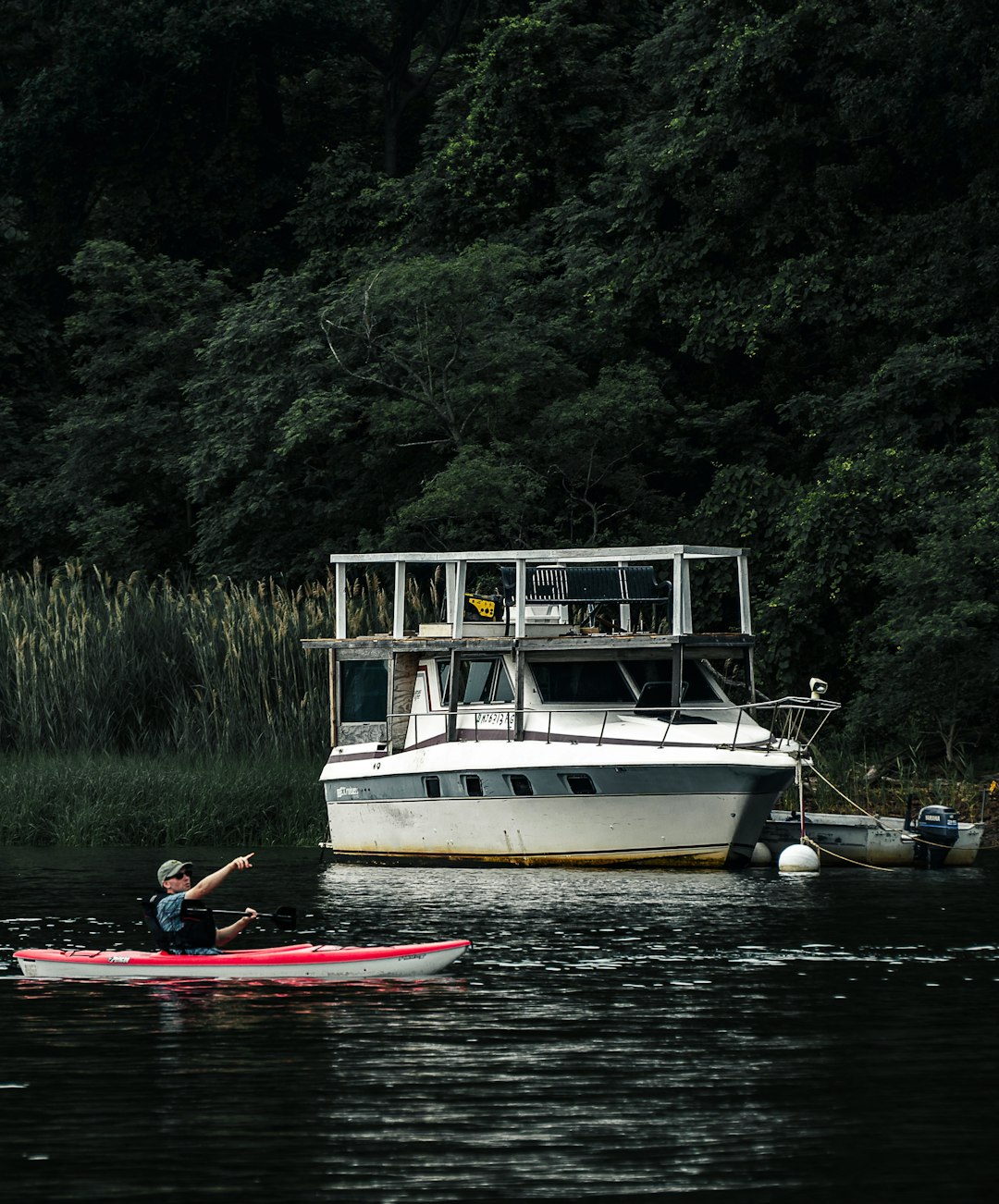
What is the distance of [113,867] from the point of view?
2683cm

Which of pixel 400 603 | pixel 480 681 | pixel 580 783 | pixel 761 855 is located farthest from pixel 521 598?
pixel 761 855

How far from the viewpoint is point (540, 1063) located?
531 inches

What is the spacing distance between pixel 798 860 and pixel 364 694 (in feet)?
23.1

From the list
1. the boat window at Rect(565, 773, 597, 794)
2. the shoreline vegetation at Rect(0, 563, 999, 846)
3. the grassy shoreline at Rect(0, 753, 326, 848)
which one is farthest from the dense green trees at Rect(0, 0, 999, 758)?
the grassy shoreline at Rect(0, 753, 326, 848)

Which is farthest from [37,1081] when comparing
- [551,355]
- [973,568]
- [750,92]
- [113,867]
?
[750,92]

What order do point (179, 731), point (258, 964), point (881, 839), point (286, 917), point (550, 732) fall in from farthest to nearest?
1. point (179, 731)
2. point (550, 732)
3. point (881, 839)
4. point (286, 917)
5. point (258, 964)

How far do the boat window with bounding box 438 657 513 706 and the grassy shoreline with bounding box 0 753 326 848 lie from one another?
2617 millimetres

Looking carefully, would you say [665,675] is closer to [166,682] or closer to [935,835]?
[935,835]

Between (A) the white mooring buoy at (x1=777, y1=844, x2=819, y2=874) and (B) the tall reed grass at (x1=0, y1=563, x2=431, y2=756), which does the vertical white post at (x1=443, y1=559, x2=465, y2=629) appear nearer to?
(B) the tall reed grass at (x1=0, y1=563, x2=431, y2=756)

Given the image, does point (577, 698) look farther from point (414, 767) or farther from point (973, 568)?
point (973, 568)

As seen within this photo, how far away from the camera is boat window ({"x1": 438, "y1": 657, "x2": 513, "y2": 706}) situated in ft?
96.5

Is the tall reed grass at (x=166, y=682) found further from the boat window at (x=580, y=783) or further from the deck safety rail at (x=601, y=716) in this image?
the boat window at (x=580, y=783)

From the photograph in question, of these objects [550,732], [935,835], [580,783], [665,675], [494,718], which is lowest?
[935,835]

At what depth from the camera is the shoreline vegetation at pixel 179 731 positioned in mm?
30141
